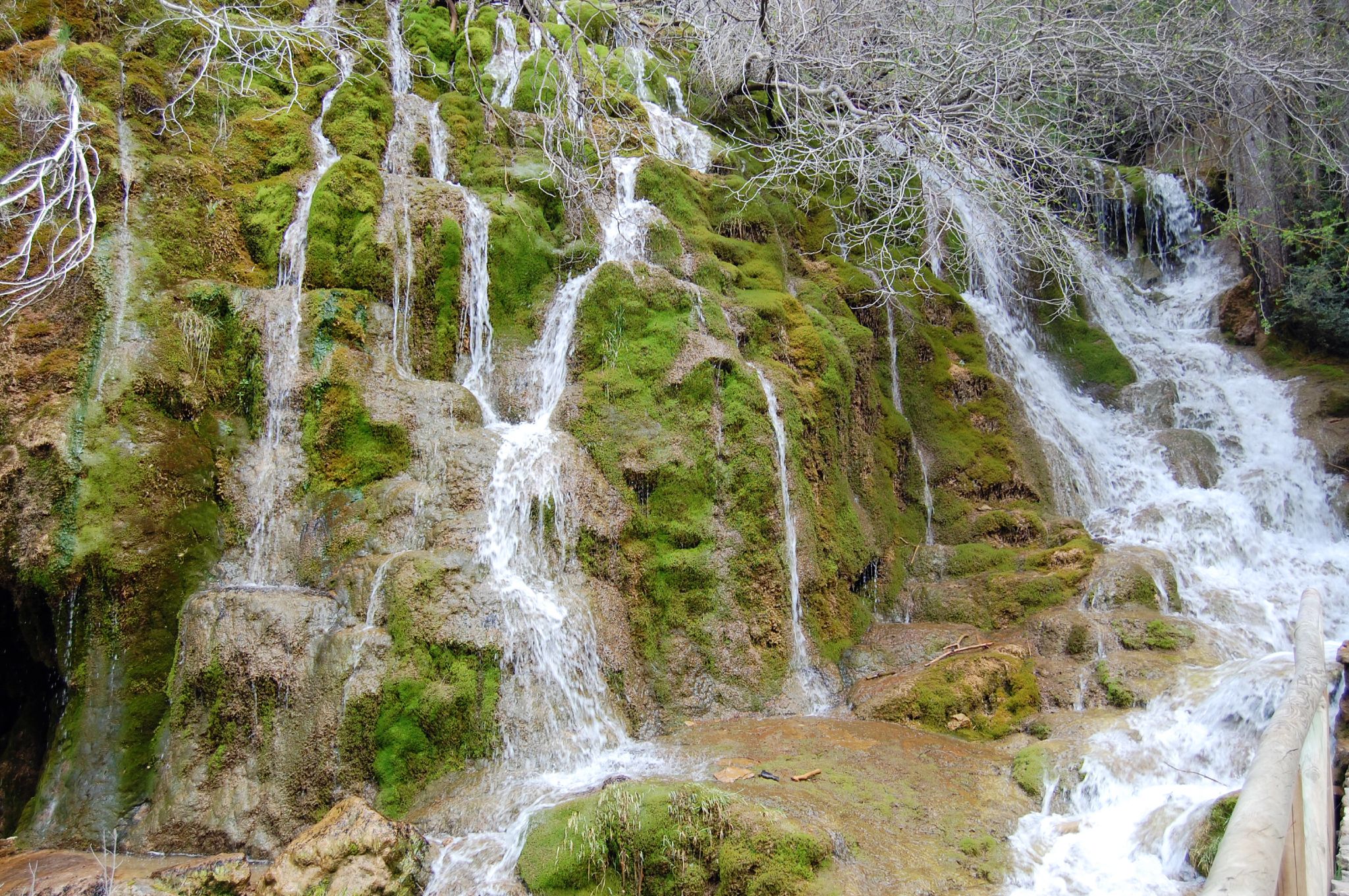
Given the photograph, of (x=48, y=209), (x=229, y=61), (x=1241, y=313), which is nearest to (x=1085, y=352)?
(x=1241, y=313)

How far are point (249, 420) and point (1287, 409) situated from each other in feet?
43.3

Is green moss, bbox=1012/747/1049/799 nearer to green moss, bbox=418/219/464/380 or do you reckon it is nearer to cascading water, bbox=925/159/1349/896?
cascading water, bbox=925/159/1349/896

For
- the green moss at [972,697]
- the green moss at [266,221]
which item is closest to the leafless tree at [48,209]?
the green moss at [266,221]

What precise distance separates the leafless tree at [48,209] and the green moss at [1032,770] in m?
7.73

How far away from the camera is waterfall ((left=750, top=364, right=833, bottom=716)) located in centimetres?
727

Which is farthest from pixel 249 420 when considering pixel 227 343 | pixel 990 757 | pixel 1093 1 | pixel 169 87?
pixel 1093 1

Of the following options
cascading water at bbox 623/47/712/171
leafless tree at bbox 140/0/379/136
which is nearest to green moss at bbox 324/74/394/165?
leafless tree at bbox 140/0/379/136

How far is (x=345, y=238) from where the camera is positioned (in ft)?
28.3

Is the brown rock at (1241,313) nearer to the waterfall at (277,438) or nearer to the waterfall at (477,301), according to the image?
the waterfall at (477,301)

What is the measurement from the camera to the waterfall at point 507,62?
40.9 feet

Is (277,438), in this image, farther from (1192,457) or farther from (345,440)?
(1192,457)

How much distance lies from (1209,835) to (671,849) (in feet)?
9.23

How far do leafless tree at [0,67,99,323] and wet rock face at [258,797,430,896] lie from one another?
4603mm

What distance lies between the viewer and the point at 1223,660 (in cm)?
688
